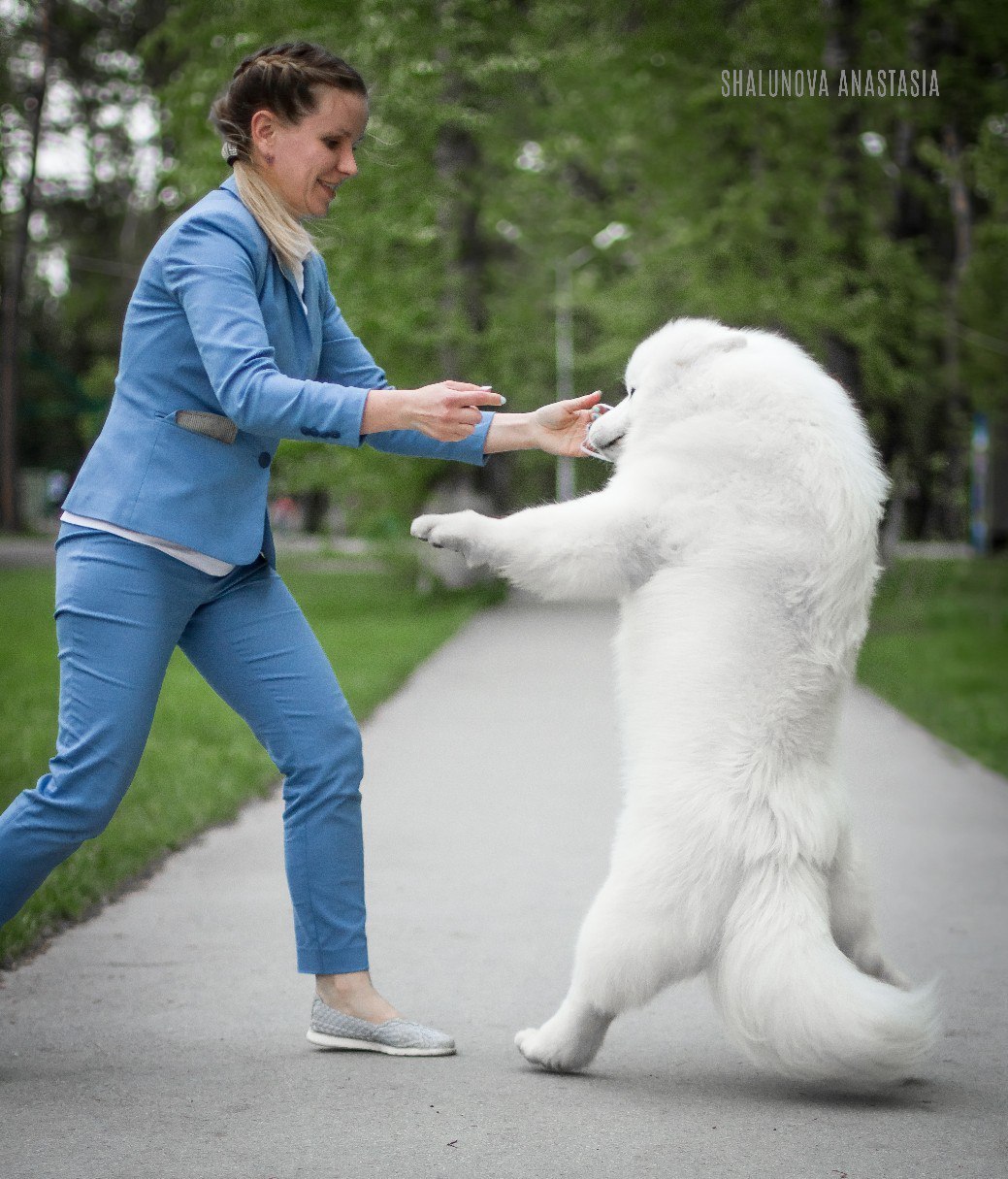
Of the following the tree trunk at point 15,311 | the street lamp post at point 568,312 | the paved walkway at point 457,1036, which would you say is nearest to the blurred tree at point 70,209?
the tree trunk at point 15,311

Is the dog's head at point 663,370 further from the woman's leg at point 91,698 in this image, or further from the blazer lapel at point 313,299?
the woman's leg at point 91,698

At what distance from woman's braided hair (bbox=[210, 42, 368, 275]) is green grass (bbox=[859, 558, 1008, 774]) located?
12.7 ft

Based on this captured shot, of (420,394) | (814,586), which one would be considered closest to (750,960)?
(814,586)

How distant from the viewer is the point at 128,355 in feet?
11.6

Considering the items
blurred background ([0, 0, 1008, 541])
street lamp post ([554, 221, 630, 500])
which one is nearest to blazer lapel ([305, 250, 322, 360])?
blurred background ([0, 0, 1008, 541])

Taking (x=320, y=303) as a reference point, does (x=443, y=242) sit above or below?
above

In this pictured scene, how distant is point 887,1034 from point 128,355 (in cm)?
232

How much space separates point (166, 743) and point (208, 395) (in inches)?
233

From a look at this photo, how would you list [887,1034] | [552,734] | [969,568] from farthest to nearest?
[969,568], [552,734], [887,1034]

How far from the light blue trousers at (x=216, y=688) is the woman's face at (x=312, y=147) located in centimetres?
95

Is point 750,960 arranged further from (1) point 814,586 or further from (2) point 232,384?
(2) point 232,384

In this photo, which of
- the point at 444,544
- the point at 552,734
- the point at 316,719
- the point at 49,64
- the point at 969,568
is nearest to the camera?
the point at 444,544

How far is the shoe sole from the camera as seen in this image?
3713mm

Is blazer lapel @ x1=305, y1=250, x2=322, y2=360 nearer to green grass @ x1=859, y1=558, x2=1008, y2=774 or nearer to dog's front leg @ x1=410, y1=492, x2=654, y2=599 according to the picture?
dog's front leg @ x1=410, y1=492, x2=654, y2=599
